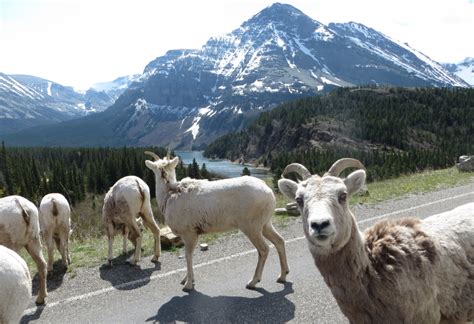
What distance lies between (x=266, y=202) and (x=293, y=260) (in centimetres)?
201

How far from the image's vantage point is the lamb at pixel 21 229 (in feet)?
26.1

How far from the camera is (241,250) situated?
10508mm

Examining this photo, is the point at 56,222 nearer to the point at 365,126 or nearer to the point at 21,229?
the point at 21,229

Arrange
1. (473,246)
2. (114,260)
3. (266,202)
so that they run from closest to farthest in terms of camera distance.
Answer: (473,246) < (266,202) < (114,260)

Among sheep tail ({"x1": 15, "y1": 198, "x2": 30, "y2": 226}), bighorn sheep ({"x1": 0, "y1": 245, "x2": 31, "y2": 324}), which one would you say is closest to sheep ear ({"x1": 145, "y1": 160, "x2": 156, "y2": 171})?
sheep tail ({"x1": 15, "y1": 198, "x2": 30, "y2": 226})

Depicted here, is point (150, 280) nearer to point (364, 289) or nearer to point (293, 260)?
point (293, 260)

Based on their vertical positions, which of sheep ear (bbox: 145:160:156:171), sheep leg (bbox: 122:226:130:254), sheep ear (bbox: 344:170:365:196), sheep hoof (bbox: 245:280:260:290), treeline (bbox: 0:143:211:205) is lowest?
treeline (bbox: 0:143:211:205)

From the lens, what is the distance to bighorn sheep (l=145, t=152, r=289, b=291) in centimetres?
833

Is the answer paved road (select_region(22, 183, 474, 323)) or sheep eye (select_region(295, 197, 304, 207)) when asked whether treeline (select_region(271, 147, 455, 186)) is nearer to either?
paved road (select_region(22, 183, 474, 323))

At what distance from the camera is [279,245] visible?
8641 mm

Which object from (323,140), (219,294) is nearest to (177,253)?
(219,294)

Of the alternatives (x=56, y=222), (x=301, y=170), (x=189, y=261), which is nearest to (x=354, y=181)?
(x=301, y=170)

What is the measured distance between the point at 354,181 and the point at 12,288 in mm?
4524

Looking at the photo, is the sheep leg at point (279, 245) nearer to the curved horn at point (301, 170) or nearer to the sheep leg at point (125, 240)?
the curved horn at point (301, 170)
